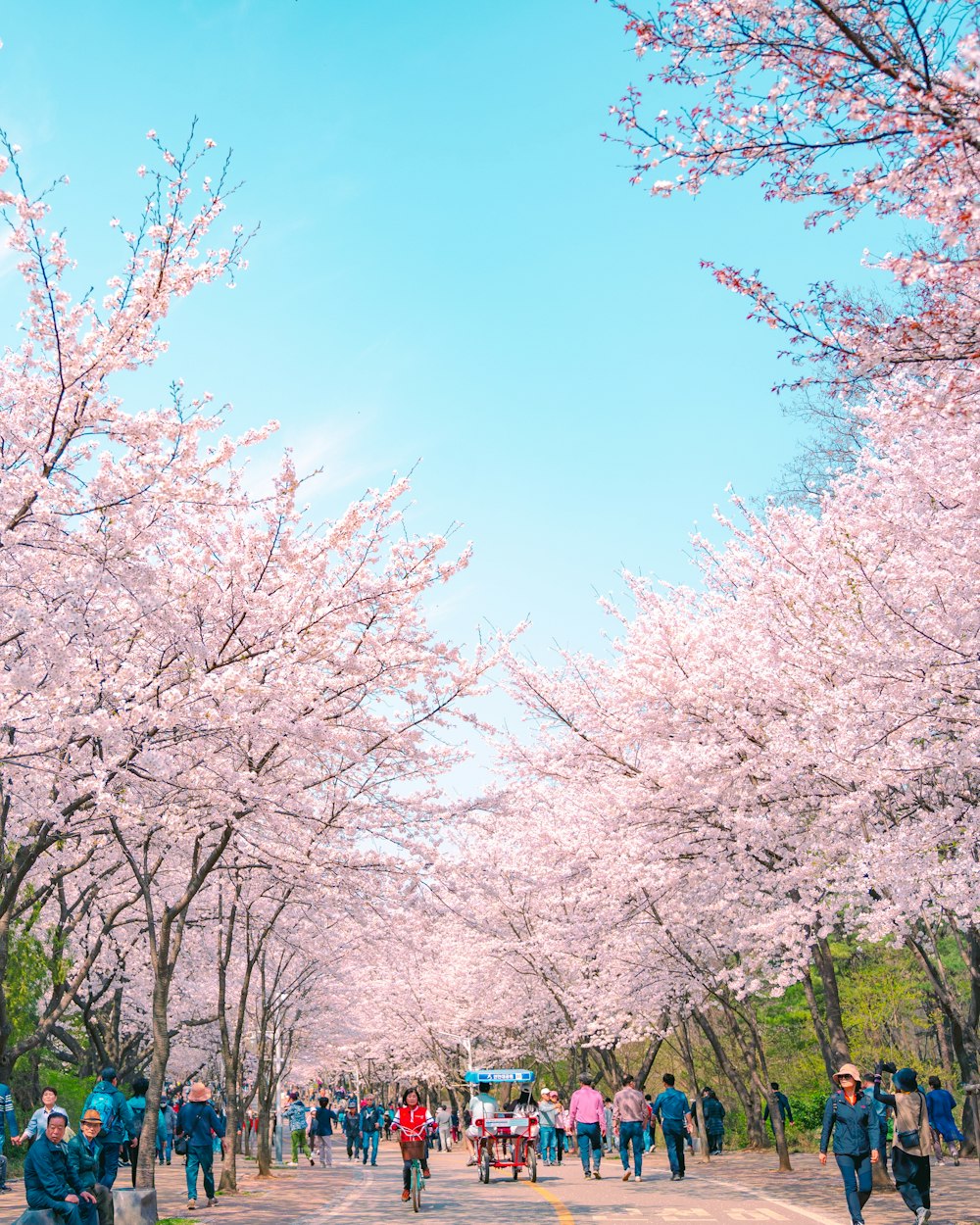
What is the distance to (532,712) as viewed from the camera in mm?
19141

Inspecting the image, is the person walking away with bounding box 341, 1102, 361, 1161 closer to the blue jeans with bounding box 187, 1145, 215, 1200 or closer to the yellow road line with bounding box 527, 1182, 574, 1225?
the yellow road line with bounding box 527, 1182, 574, 1225

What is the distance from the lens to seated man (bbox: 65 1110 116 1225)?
29.5 ft

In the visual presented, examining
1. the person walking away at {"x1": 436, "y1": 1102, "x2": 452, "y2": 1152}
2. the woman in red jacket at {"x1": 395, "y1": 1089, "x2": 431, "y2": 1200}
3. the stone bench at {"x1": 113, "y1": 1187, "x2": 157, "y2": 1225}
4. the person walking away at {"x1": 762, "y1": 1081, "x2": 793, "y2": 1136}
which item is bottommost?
the person walking away at {"x1": 436, "y1": 1102, "x2": 452, "y2": 1152}

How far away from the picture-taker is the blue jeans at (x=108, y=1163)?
36.6 feet

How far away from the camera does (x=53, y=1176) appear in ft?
28.3

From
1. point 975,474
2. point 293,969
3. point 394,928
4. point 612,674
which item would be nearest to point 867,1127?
point 975,474

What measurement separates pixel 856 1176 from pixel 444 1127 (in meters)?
35.4

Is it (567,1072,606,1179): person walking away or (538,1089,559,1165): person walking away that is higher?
(567,1072,606,1179): person walking away

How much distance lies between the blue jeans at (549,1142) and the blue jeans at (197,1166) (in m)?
10.8

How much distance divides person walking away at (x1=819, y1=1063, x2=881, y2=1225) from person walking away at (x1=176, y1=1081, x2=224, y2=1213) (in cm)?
960

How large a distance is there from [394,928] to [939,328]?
582 inches

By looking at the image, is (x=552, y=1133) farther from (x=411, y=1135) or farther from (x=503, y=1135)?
(x=411, y=1135)

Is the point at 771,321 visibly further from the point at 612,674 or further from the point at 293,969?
the point at 293,969

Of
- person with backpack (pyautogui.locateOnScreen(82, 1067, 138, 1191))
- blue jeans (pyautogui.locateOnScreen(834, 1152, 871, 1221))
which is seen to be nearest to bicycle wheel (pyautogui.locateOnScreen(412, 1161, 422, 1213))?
person with backpack (pyautogui.locateOnScreen(82, 1067, 138, 1191))
